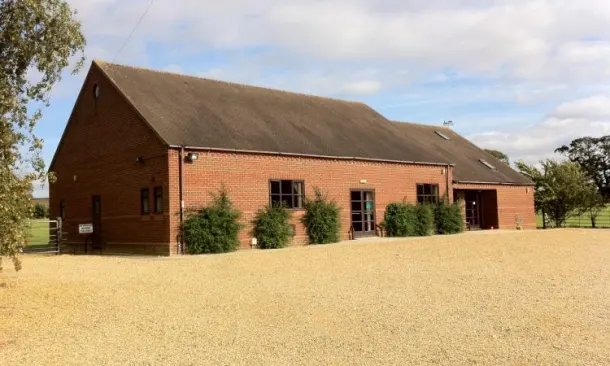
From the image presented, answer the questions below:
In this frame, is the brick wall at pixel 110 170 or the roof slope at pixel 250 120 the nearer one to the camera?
the brick wall at pixel 110 170

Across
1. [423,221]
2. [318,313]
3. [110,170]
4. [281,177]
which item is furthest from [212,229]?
[423,221]

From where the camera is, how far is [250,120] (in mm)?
22094

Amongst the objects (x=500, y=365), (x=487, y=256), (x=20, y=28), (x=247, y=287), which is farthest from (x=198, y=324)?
(x=487, y=256)

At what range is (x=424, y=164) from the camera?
2575cm

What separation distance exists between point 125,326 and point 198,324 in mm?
1009

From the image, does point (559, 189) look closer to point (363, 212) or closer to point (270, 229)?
point (363, 212)

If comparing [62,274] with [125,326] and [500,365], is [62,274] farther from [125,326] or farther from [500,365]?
[500,365]

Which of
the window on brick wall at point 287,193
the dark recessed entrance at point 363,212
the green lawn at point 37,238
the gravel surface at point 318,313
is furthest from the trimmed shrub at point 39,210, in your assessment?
the dark recessed entrance at point 363,212

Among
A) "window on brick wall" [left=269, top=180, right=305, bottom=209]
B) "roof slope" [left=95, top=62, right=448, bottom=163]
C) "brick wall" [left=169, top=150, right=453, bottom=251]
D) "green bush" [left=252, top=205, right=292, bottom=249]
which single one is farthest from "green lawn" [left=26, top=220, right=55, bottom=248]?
"window on brick wall" [left=269, top=180, right=305, bottom=209]

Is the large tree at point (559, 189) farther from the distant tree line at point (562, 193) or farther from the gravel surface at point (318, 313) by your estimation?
the gravel surface at point (318, 313)

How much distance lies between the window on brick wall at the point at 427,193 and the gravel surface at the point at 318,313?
11.9 metres

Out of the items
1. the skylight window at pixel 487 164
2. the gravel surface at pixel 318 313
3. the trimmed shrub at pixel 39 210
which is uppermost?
the skylight window at pixel 487 164

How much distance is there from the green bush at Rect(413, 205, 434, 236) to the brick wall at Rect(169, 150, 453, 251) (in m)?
0.84

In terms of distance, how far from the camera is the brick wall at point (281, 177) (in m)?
17.9
